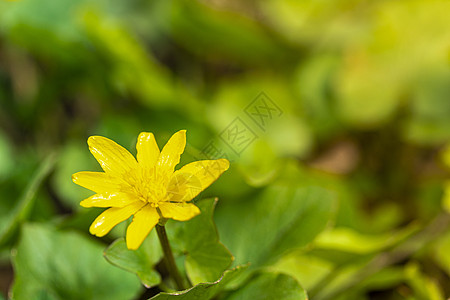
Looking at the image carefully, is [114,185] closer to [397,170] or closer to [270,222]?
[270,222]

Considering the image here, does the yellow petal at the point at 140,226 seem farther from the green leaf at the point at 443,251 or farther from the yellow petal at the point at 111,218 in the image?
the green leaf at the point at 443,251

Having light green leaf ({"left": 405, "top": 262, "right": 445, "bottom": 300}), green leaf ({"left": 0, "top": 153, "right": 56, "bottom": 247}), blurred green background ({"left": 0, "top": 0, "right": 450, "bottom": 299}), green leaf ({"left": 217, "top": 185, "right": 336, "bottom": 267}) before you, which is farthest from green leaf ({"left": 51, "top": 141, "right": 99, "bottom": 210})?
light green leaf ({"left": 405, "top": 262, "right": 445, "bottom": 300})

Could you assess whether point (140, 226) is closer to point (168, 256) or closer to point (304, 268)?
point (168, 256)

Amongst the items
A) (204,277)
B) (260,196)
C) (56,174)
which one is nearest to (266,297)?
(204,277)

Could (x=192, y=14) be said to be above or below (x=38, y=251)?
above

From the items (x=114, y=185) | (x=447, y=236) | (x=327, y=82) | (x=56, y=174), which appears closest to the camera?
(x=114, y=185)

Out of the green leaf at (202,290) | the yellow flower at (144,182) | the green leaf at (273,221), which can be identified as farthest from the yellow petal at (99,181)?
the green leaf at (273,221)

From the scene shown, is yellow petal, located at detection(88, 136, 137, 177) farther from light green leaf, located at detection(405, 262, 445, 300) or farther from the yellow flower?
light green leaf, located at detection(405, 262, 445, 300)
